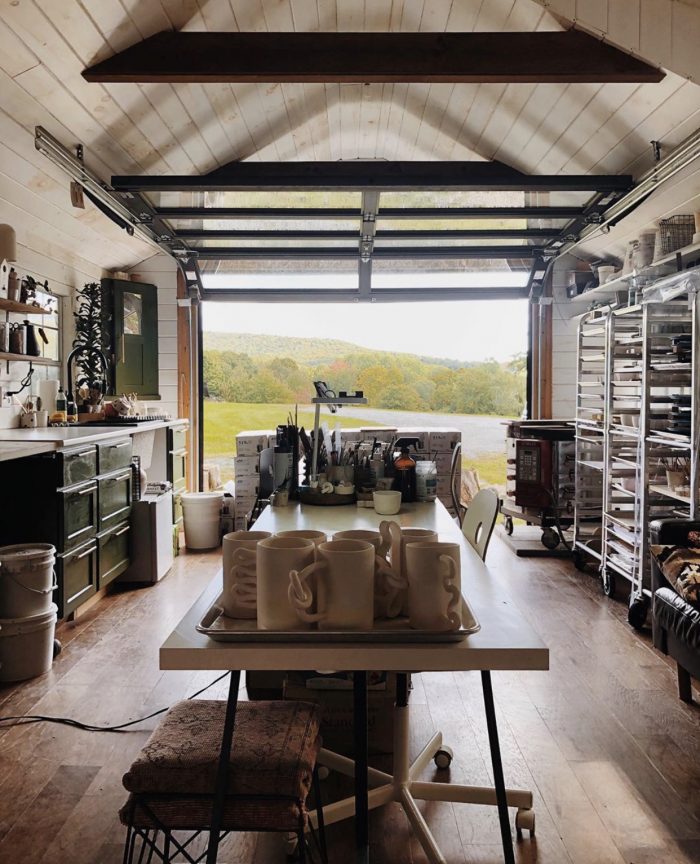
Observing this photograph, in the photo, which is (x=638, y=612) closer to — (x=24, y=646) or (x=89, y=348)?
(x=24, y=646)

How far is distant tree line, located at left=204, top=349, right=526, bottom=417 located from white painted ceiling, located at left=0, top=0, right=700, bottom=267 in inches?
85.9

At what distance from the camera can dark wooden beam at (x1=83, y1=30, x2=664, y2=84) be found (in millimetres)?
3250

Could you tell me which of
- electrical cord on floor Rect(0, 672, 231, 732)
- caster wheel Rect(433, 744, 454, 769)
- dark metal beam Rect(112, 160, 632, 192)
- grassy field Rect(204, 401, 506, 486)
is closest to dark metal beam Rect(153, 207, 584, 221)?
dark metal beam Rect(112, 160, 632, 192)

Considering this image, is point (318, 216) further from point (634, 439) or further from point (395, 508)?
point (395, 508)

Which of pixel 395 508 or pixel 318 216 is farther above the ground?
pixel 318 216

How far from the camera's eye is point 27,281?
4.65m

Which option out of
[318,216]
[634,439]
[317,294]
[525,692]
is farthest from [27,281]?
[634,439]

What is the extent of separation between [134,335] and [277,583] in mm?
5760

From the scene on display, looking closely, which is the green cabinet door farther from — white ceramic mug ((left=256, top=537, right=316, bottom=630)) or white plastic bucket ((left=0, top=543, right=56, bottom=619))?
white ceramic mug ((left=256, top=537, right=316, bottom=630))

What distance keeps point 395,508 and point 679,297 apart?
262cm

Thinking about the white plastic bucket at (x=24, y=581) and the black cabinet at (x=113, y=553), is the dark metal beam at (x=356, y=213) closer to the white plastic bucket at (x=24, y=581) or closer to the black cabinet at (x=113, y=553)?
the black cabinet at (x=113, y=553)

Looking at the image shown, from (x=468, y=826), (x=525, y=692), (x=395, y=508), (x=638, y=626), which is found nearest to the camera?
(x=468, y=826)

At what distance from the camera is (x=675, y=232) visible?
462 cm

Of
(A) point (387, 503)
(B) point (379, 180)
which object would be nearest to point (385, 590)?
(A) point (387, 503)
